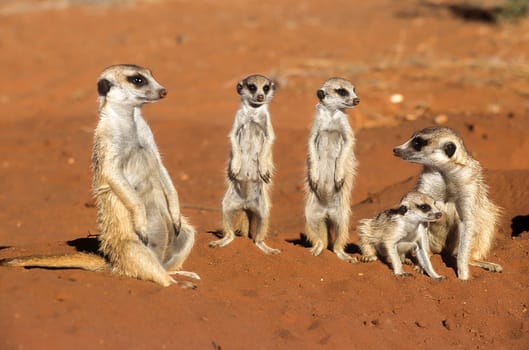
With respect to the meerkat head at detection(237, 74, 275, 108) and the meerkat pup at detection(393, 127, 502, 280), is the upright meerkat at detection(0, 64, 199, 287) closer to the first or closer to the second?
the meerkat head at detection(237, 74, 275, 108)

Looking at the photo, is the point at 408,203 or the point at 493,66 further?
the point at 493,66

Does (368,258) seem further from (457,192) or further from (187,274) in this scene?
(187,274)

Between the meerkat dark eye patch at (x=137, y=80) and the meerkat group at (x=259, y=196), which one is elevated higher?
the meerkat dark eye patch at (x=137, y=80)

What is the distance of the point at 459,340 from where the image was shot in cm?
511

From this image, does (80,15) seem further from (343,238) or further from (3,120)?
(343,238)

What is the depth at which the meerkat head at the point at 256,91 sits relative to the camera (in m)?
6.20

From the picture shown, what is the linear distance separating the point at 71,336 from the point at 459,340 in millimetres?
2287

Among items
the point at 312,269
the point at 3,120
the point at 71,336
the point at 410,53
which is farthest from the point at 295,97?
the point at 71,336

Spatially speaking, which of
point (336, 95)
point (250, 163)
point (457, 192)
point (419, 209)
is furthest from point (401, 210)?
point (250, 163)

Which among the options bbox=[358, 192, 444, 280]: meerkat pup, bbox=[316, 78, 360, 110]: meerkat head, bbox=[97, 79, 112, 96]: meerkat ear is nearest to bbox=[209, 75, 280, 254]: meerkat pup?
bbox=[316, 78, 360, 110]: meerkat head

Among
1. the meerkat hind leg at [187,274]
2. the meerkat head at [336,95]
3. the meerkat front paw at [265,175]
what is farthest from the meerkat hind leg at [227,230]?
the meerkat head at [336,95]

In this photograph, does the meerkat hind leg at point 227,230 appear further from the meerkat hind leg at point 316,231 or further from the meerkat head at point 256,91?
the meerkat head at point 256,91

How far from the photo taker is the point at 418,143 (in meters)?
5.88

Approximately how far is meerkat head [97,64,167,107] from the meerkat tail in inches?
34.3
